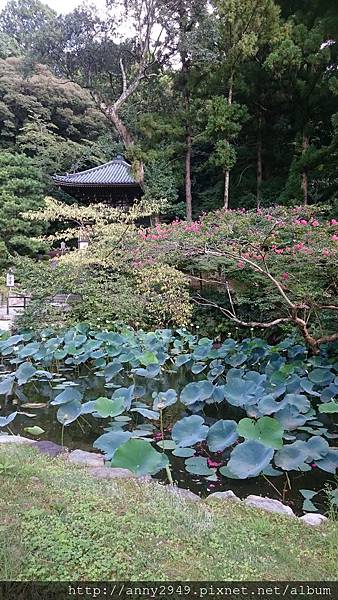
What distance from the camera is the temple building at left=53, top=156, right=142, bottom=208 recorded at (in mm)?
15156

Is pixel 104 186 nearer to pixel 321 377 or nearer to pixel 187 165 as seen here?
pixel 187 165

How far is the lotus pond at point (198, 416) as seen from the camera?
9.65 feet

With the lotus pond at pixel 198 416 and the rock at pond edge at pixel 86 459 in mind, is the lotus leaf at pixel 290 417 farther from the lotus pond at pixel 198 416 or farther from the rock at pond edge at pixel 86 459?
the rock at pond edge at pixel 86 459

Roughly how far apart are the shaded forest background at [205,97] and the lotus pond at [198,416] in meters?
8.23

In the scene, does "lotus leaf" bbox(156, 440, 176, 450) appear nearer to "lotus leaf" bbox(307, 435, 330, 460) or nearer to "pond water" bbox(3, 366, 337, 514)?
"pond water" bbox(3, 366, 337, 514)

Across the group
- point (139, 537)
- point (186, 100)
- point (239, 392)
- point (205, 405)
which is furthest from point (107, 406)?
point (186, 100)

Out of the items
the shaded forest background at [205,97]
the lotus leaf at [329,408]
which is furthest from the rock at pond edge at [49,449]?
the shaded forest background at [205,97]

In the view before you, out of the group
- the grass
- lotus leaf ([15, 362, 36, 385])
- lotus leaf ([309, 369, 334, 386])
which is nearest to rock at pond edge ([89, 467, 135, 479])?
the grass

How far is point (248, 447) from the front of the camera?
2.62 metres

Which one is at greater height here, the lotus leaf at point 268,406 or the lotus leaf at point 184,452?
the lotus leaf at point 268,406

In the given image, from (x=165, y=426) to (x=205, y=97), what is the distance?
13456 mm

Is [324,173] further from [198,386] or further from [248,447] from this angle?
[248,447]

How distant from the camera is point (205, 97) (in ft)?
49.1

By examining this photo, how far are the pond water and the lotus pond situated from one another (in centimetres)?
1
